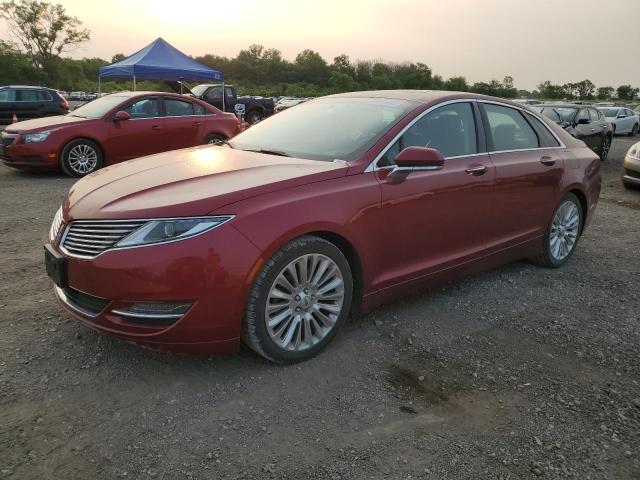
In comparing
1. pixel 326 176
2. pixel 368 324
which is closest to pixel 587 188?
pixel 368 324

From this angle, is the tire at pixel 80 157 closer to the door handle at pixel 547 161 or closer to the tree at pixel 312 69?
the door handle at pixel 547 161

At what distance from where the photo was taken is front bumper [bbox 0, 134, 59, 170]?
859 cm

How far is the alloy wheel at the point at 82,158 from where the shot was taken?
29.2 ft

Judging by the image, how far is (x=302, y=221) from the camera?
2.89 meters

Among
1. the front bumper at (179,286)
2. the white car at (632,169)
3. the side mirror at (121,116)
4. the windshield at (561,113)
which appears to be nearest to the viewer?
the front bumper at (179,286)

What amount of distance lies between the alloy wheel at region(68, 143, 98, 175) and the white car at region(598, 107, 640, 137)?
22.5 metres

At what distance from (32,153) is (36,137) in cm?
27

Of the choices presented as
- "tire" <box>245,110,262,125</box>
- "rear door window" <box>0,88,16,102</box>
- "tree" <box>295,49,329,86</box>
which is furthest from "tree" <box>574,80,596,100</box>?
"rear door window" <box>0,88,16,102</box>

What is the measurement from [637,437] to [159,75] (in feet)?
55.2

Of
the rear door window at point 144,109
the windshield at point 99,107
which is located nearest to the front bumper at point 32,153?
the windshield at point 99,107

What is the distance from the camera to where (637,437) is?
2543 millimetres

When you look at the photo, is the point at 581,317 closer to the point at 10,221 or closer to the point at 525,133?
the point at 525,133

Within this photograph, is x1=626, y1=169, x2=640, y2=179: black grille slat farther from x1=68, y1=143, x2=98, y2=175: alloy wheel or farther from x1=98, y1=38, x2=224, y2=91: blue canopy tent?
x1=98, y1=38, x2=224, y2=91: blue canopy tent

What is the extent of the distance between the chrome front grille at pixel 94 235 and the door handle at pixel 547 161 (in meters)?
3.40
